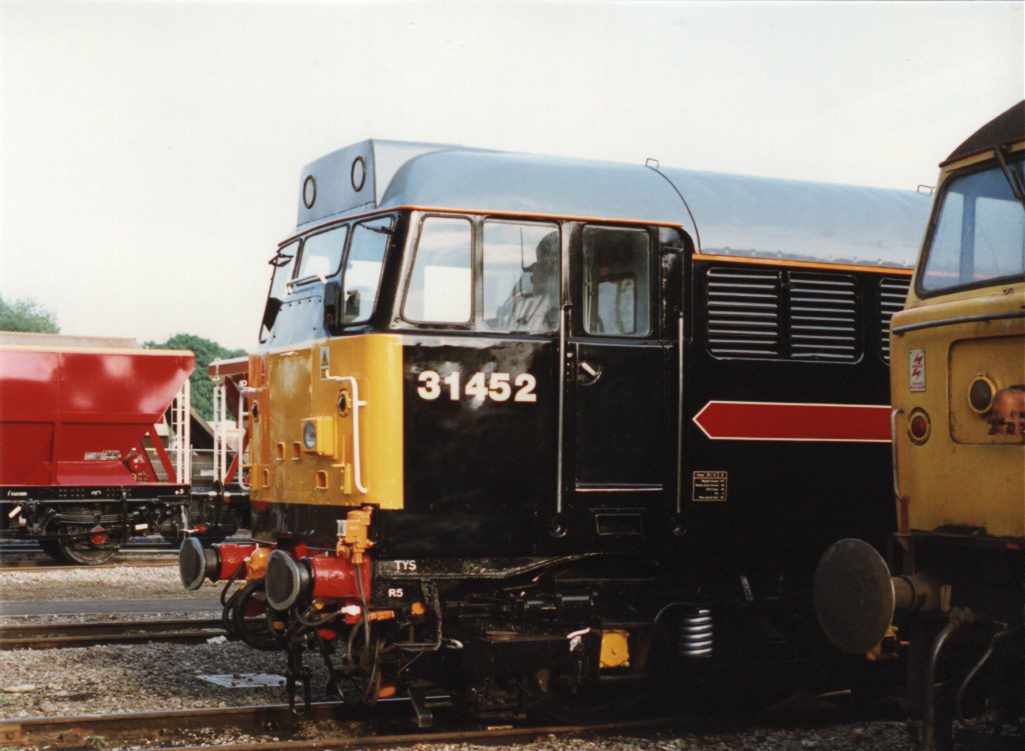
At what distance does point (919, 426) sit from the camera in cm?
651

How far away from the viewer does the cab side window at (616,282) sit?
329 inches

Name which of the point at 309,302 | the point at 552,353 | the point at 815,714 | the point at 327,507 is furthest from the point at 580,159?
the point at 815,714

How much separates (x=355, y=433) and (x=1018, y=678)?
12.5 feet

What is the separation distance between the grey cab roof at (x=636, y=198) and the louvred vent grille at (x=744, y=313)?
16 centimetres

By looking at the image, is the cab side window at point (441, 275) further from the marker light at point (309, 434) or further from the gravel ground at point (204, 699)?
the gravel ground at point (204, 699)

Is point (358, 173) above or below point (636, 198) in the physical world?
above

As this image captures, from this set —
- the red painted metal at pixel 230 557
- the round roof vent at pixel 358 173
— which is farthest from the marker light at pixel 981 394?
the red painted metal at pixel 230 557

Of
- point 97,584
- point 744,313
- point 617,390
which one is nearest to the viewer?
point 617,390

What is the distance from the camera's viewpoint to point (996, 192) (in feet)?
21.0

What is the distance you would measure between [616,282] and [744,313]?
0.94 metres

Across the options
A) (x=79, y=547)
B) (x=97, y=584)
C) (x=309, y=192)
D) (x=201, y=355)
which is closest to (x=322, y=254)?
Result: (x=309, y=192)

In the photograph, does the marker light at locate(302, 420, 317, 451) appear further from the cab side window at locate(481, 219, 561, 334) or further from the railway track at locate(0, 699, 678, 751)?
the railway track at locate(0, 699, 678, 751)

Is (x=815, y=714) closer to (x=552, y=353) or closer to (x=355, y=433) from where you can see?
(x=552, y=353)

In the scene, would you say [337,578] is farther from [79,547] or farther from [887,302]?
[79,547]
